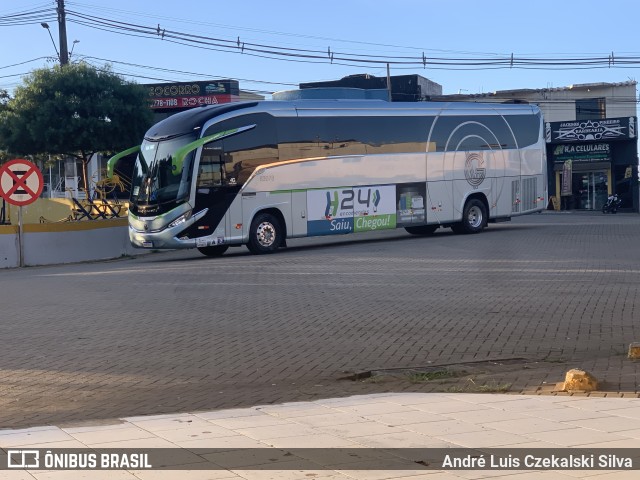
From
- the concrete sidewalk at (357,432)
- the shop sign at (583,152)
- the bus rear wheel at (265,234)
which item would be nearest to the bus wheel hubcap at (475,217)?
the bus rear wheel at (265,234)

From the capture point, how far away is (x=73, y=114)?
119ft

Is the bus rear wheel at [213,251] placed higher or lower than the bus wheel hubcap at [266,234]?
lower

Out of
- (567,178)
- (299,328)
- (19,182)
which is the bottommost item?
(299,328)

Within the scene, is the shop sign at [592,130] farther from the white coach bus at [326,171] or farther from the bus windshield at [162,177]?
the bus windshield at [162,177]

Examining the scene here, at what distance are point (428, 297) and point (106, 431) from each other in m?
8.72

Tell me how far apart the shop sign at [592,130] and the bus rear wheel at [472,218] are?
27623 millimetres

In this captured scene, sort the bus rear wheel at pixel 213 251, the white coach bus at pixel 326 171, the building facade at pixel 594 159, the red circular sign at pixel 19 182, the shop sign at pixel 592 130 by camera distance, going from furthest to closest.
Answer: the building facade at pixel 594 159 → the shop sign at pixel 592 130 → the bus rear wheel at pixel 213 251 → the white coach bus at pixel 326 171 → the red circular sign at pixel 19 182

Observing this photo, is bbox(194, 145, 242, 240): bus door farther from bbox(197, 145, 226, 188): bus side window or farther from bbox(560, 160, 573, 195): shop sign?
bbox(560, 160, 573, 195): shop sign

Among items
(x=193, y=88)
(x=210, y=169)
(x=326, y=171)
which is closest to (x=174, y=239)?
(x=210, y=169)

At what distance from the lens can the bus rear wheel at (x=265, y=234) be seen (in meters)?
23.9

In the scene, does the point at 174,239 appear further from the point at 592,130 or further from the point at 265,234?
the point at 592,130

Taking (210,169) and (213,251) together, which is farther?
(213,251)

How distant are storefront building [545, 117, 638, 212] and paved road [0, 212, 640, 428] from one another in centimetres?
3374

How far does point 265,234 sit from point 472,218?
784cm
